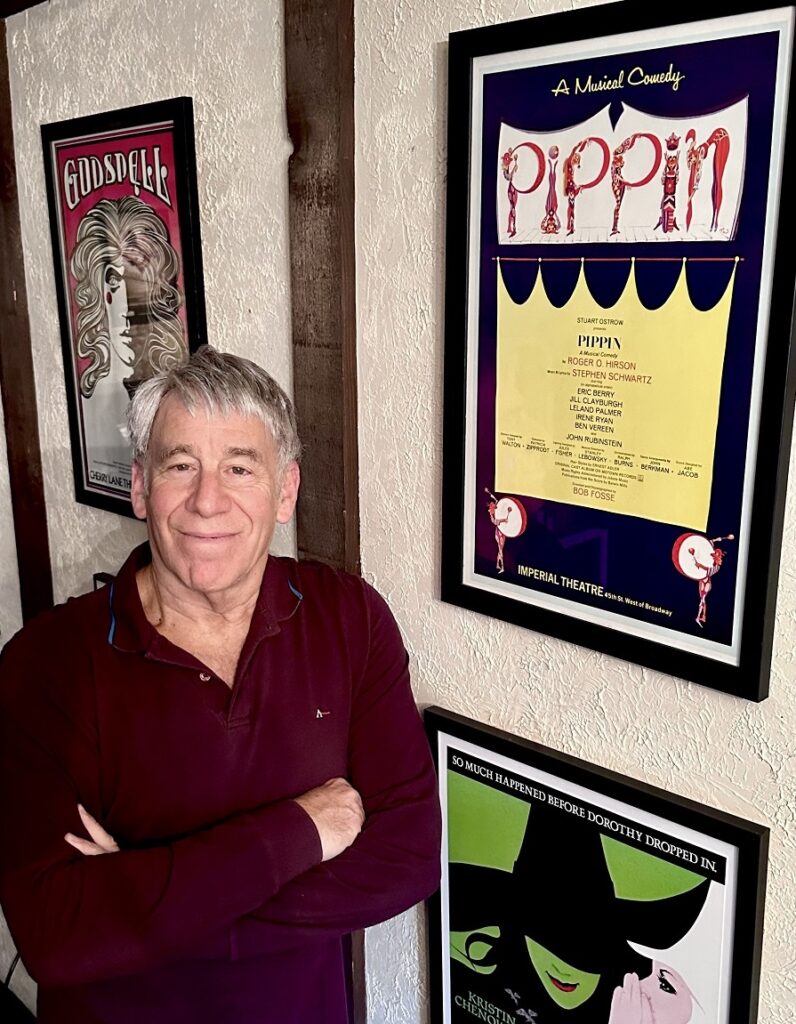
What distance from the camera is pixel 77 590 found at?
2191 millimetres

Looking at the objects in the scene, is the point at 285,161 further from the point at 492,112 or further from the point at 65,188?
the point at 65,188

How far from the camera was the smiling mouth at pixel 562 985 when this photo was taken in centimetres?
138

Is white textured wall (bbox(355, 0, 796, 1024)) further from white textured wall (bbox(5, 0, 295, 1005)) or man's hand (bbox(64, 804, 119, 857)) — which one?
man's hand (bbox(64, 804, 119, 857))

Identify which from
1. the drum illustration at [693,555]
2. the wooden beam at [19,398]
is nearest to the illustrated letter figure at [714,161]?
the drum illustration at [693,555]

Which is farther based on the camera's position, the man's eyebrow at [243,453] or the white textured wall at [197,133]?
the white textured wall at [197,133]

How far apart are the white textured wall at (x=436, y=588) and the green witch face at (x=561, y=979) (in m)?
0.25

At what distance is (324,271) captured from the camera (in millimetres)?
1482

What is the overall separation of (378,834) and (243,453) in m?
0.55

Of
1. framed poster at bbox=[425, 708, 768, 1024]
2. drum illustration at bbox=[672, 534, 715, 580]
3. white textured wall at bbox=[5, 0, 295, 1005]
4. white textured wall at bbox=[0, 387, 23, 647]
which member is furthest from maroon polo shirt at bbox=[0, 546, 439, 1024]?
white textured wall at bbox=[0, 387, 23, 647]

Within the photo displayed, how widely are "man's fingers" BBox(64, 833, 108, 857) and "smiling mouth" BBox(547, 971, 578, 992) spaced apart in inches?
25.9

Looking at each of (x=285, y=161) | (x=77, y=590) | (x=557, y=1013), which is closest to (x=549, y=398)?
(x=285, y=161)

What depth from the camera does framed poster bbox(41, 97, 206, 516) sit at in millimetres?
1733

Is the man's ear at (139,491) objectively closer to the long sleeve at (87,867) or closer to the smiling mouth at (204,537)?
the smiling mouth at (204,537)

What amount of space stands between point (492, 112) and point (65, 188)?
106 centimetres
